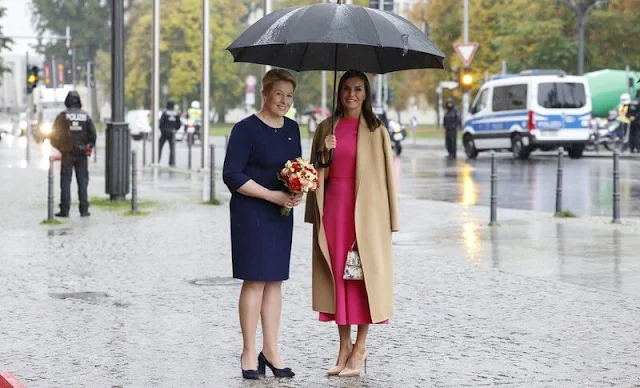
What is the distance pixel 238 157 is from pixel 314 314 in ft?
9.61

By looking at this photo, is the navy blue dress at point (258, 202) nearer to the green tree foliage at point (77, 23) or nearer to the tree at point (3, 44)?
the tree at point (3, 44)

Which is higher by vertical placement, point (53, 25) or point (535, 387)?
point (53, 25)

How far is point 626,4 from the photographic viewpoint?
59594mm

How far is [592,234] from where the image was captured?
1656 cm

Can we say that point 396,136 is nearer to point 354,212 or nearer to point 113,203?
point 113,203

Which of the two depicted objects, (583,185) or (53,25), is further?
(53,25)

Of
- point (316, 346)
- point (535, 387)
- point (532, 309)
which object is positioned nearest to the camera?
point (535, 387)

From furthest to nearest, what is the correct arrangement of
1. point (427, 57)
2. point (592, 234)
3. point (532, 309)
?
point (592, 234)
point (532, 309)
point (427, 57)

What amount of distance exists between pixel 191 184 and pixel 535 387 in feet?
68.4

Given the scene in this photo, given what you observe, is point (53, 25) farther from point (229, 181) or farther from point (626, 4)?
point (229, 181)

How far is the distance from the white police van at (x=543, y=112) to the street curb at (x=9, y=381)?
31.8 metres

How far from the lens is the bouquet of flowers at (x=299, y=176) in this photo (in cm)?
742

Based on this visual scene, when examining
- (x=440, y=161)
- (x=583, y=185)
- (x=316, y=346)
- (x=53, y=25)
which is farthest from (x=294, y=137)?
(x=53, y=25)

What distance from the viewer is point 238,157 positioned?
7645 millimetres
